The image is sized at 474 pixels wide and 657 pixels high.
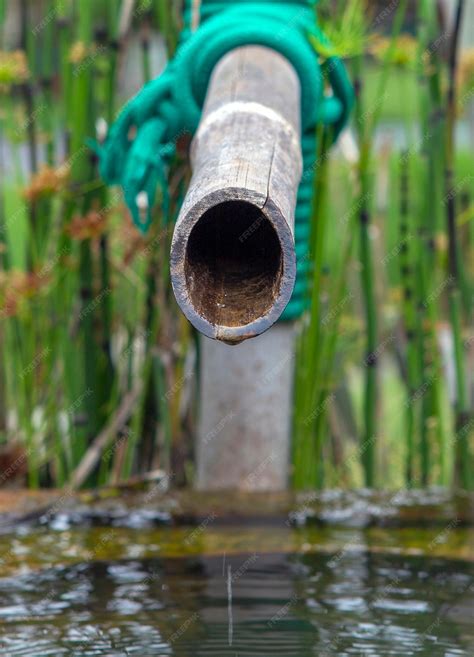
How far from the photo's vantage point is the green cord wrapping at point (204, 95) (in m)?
1.23

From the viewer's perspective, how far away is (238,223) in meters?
0.86

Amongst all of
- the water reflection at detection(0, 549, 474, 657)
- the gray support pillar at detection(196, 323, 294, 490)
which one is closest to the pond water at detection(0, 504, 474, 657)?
the water reflection at detection(0, 549, 474, 657)

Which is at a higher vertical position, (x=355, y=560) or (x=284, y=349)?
(x=284, y=349)

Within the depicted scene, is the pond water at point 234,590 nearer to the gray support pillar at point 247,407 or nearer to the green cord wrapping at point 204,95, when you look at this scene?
the gray support pillar at point 247,407

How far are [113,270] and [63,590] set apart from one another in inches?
31.7

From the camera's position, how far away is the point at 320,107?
1345mm

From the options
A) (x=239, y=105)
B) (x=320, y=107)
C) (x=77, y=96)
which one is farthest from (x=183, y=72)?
(x=77, y=96)

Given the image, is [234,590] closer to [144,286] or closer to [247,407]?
[247,407]

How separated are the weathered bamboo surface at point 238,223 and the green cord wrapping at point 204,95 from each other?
244 mm

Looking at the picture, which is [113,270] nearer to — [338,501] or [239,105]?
[338,501]

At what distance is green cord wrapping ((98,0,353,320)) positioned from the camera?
123 centimetres

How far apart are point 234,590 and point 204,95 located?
0.55m

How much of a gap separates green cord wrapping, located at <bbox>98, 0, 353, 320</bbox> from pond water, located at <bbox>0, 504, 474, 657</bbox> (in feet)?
1.07

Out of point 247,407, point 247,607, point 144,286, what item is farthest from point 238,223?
point 144,286
